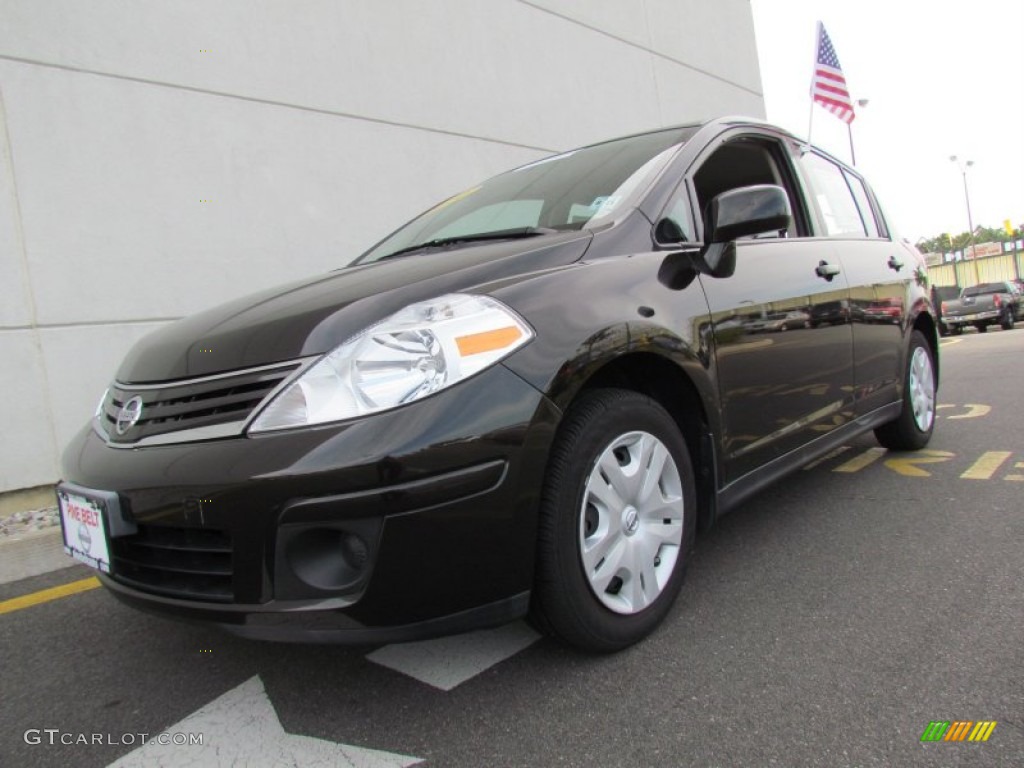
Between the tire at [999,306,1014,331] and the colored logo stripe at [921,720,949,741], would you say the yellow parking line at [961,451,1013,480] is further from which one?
the tire at [999,306,1014,331]

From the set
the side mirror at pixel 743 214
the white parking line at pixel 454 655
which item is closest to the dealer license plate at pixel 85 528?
the white parking line at pixel 454 655

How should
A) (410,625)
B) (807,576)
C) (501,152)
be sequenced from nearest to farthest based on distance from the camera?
(410,625) → (807,576) → (501,152)

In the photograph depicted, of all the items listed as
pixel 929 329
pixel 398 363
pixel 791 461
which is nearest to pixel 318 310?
pixel 398 363

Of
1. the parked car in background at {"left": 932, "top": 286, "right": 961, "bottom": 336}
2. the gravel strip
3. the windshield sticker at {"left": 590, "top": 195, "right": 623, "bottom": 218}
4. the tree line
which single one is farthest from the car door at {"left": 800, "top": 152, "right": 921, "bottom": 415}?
the tree line

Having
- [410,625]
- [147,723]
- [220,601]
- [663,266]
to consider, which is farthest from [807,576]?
[147,723]

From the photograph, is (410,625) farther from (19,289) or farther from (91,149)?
(91,149)

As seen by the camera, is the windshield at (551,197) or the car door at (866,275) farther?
the car door at (866,275)

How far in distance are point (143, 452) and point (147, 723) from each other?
0.70m

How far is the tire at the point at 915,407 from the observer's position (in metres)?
3.90

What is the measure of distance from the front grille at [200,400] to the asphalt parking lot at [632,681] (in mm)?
650

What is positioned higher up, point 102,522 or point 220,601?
point 102,522

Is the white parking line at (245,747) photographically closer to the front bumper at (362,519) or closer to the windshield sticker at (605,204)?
the front bumper at (362,519)

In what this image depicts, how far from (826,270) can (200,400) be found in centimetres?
249

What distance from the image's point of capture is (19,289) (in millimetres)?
4383
